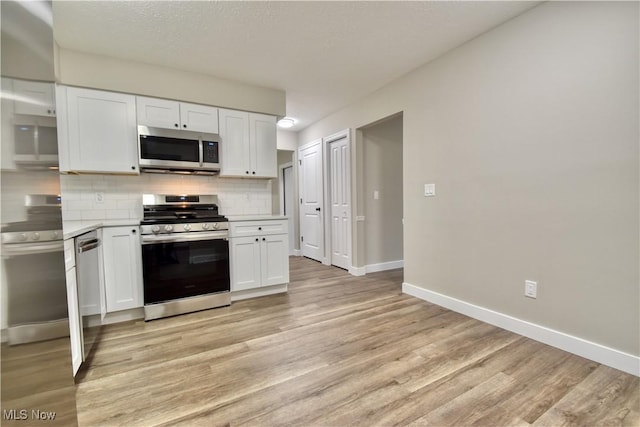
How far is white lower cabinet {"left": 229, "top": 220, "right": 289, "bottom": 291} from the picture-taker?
2.99 m

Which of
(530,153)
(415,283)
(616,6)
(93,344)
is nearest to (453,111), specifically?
(530,153)

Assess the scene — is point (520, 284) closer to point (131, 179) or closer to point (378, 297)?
point (378, 297)

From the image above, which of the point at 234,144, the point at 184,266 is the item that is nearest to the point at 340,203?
the point at 234,144

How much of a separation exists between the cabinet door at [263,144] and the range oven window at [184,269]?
1023mm

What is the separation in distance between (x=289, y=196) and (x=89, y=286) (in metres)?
4.11

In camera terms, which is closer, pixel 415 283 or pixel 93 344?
pixel 93 344

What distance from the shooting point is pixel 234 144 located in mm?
3203

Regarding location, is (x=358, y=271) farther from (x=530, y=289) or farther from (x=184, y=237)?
(x=184, y=237)

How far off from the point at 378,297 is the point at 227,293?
1638mm

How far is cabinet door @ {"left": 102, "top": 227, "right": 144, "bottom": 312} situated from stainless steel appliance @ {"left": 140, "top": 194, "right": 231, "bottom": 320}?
0.08 m

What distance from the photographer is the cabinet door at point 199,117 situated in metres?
2.96

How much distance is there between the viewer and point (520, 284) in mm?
2184

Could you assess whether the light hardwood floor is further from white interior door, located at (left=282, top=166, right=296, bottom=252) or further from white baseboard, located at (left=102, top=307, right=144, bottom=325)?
white interior door, located at (left=282, top=166, right=296, bottom=252)

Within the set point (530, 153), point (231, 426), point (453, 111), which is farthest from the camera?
point (453, 111)
